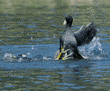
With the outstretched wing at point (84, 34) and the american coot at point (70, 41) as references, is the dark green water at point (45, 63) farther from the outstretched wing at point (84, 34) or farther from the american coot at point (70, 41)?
the outstretched wing at point (84, 34)

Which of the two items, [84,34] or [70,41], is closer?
[70,41]

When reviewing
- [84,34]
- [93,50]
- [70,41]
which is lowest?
[93,50]

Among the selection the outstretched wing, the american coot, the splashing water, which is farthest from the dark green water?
the outstretched wing

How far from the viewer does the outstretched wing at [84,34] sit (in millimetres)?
13266

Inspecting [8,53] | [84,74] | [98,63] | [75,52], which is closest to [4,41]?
[8,53]

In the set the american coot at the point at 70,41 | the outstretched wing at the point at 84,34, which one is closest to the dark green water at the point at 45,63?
the american coot at the point at 70,41

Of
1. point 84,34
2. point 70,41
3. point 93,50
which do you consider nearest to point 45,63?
point 70,41

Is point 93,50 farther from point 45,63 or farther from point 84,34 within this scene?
point 45,63

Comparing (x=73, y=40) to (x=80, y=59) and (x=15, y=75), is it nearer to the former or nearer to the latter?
(x=80, y=59)

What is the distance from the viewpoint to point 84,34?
13.4 metres

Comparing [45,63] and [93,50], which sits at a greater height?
[93,50]

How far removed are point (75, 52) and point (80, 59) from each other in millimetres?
342

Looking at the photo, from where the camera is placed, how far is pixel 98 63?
12.5m

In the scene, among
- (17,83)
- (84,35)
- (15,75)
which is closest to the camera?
(17,83)
